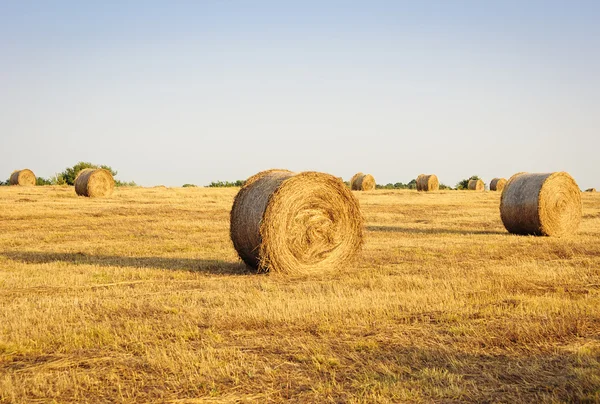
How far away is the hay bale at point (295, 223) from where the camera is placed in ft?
38.8

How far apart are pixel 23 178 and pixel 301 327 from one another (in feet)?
140

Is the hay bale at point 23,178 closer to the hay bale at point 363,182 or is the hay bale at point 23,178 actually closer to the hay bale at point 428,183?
the hay bale at point 363,182

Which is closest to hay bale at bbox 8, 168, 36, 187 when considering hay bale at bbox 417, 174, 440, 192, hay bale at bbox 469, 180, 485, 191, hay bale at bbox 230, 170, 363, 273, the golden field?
hay bale at bbox 417, 174, 440, 192

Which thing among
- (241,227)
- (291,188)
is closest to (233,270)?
(241,227)

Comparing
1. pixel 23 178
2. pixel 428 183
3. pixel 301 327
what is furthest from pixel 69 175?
pixel 301 327

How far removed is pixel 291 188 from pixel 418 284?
11.0 ft

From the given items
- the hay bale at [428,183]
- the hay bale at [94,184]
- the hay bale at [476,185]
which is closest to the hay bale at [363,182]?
the hay bale at [428,183]

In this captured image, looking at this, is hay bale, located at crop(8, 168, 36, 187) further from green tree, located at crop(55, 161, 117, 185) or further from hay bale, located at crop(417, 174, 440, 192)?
hay bale, located at crop(417, 174, 440, 192)

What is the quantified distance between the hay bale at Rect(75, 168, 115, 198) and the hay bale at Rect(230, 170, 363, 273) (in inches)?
893

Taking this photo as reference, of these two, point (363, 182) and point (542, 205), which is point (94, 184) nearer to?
point (363, 182)

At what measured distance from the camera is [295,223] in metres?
12.3

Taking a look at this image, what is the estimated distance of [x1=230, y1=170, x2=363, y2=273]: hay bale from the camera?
11.8m

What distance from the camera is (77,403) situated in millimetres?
5195

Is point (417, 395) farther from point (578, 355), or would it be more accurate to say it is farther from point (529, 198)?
point (529, 198)
